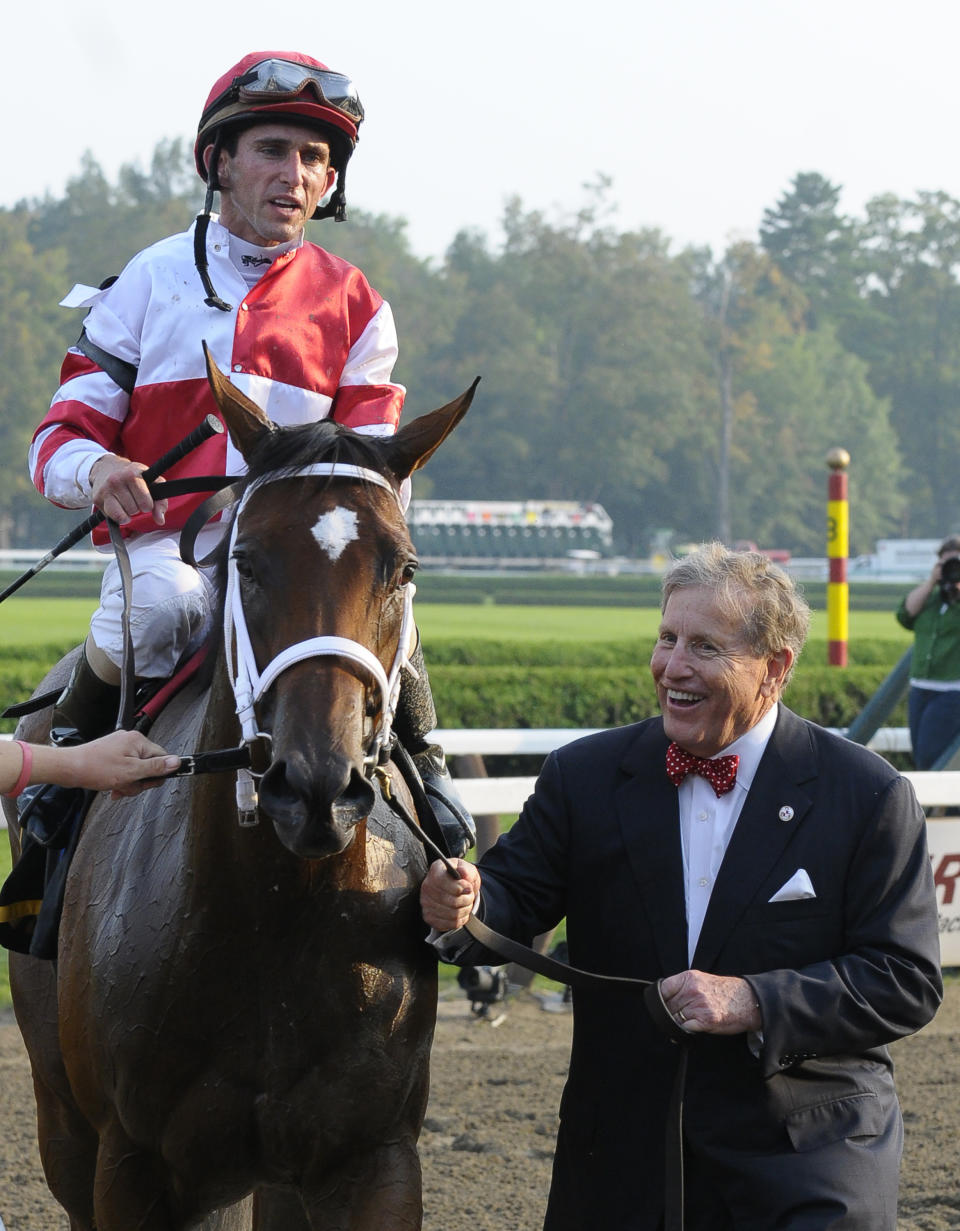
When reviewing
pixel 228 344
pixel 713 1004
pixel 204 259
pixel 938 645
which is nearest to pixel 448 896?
pixel 713 1004

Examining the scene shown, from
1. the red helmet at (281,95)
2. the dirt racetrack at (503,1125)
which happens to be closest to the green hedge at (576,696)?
the dirt racetrack at (503,1125)

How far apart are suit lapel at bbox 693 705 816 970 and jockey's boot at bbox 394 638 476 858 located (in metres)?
0.56

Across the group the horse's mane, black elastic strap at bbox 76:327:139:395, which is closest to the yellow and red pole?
black elastic strap at bbox 76:327:139:395

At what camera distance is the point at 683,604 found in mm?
2859

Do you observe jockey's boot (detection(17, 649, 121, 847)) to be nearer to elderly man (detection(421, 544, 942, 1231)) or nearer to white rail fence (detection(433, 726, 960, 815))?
elderly man (detection(421, 544, 942, 1231))

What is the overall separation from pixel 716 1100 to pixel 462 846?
27.8 inches

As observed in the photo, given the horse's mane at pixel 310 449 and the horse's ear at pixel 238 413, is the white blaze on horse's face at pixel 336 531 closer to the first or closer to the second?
the horse's mane at pixel 310 449

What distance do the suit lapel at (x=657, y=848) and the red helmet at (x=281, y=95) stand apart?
4.77ft

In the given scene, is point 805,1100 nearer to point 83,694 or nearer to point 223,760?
point 223,760

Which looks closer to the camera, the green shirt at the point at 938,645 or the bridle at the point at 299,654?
the bridle at the point at 299,654

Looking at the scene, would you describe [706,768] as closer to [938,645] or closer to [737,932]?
[737,932]

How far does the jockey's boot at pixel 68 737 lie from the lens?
3264 mm

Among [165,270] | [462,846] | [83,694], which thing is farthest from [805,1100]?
[165,270]

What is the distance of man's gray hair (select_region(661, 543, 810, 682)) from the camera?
284 centimetres
